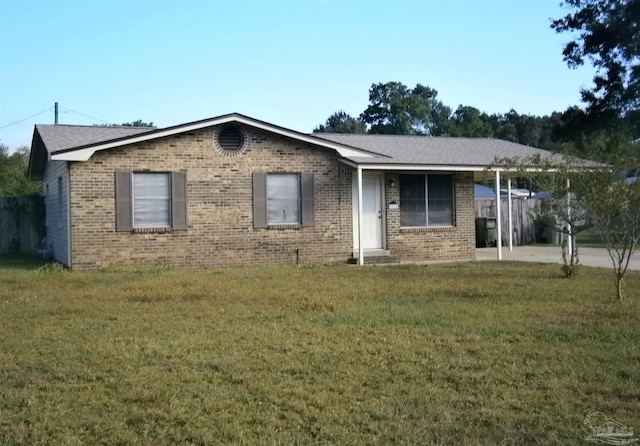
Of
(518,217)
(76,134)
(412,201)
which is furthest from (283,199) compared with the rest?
(518,217)

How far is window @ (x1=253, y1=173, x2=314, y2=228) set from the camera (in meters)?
15.8

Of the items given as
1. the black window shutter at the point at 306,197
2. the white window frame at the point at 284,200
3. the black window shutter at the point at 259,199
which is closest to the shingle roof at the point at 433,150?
the black window shutter at the point at 306,197

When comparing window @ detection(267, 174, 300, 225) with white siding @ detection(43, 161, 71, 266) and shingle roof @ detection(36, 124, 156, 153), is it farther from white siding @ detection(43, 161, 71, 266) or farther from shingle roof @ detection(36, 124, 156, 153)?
white siding @ detection(43, 161, 71, 266)

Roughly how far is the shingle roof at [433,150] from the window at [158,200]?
12.8 ft

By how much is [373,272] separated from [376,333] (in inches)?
265

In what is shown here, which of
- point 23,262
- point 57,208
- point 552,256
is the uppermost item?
point 57,208

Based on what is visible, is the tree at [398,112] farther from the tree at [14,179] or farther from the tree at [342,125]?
the tree at [14,179]

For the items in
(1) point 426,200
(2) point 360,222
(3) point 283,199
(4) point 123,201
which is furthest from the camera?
(1) point 426,200

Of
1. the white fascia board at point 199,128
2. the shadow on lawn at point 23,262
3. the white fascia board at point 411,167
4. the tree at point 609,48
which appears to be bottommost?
the shadow on lawn at point 23,262

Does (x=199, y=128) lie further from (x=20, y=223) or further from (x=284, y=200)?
(x=20, y=223)

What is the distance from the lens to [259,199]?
1560 centimetres

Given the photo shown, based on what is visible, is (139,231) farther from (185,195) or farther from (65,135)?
(65,135)

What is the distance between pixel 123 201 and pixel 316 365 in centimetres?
956

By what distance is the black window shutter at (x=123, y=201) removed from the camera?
14430 mm
